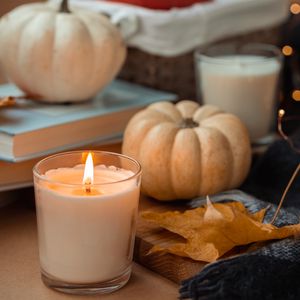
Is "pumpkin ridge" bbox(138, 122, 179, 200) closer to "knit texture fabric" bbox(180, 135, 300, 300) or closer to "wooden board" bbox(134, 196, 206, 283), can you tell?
"wooden board" bbox(134, 196, 206, 283)

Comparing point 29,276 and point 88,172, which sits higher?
point 88,172

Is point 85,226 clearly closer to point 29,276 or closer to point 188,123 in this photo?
point 29,276

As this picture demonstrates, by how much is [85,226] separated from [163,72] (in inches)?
19.6

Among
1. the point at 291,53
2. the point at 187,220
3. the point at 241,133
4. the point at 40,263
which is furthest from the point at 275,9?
the point at 40,263

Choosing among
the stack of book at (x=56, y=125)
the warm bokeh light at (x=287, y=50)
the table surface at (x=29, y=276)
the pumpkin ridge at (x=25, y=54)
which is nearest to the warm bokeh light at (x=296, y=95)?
the warm bokeh light at (x=287, y=50)

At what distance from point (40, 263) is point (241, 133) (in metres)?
0.32

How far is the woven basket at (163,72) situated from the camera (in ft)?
3.64

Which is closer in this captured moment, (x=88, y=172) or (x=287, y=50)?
(x=88, y=172)

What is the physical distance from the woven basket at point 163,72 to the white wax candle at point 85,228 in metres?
0.44

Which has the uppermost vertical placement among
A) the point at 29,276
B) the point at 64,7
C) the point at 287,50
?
the point at 64,7

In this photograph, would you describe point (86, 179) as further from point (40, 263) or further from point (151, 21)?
point (151, 21)

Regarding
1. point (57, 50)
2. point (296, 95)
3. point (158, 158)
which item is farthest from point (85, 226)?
point (296, 95)

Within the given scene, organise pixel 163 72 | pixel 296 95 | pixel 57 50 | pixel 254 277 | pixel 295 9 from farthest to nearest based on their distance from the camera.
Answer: pixel 295 9 < pixel 296 95 < pixel 163 72 < pixel 57 50 < pixel 254 277

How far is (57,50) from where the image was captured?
969mm
